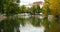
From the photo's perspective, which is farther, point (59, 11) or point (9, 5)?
point (9, 5)

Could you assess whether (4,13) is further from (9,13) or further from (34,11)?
(34,11)

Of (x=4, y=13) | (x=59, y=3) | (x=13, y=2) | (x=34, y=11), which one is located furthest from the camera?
(x=34, y=11)

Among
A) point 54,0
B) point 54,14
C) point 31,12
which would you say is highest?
point 54,0

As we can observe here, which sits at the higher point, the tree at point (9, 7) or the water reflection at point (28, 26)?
the water reflection at point (28, 26)

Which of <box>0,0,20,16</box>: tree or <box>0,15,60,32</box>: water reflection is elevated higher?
<box>0,15,60,32</box>: water reflection

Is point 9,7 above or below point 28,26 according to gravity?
below

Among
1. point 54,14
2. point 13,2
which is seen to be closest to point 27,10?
point 13,2

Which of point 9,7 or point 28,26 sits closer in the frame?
point 28,26

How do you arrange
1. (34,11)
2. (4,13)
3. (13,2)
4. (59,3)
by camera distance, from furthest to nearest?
(34,11)
(13,2)
(4,13)
(59,3)

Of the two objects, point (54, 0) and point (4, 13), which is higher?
point (54, 0)

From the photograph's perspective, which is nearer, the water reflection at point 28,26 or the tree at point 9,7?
the water reflection at point 28,26

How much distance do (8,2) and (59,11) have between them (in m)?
10.8

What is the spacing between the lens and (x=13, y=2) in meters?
36.9

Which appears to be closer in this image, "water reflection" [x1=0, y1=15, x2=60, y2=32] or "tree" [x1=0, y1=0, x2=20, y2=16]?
"water reflection" [x1=0, y1=15, x2=60, y2=32]
